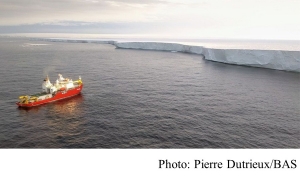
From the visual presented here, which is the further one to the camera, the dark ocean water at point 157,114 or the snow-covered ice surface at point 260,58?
the snow-covered ice surface at point 260,58

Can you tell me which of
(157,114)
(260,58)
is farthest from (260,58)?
(157,114)

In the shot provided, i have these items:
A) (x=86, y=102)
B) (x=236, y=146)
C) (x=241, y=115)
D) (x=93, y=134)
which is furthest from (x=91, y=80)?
(x=236, y=146)

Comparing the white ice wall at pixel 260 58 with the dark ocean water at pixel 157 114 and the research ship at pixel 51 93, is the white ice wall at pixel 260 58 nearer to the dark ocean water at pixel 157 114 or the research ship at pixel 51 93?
the dark ocean water at pixel 157 114

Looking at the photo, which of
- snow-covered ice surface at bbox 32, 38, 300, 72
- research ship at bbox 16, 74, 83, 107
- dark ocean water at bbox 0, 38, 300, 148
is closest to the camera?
dark ocean water at bbox 0, 38, 300, 148

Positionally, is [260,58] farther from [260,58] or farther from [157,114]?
[157,114]

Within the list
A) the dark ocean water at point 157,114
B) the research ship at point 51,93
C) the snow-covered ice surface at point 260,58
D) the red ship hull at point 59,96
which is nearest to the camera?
the dark ocean water at point 157,114

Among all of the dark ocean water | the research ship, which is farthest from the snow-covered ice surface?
the research ship

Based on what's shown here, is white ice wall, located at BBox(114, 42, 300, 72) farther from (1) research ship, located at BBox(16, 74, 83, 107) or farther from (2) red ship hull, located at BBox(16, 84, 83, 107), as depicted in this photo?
(2) red ship hull, located at BBox(16, 84, 83, 107)

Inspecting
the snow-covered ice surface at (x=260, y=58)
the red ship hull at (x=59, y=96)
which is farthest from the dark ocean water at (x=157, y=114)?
the snow-covered ice surface at (x=260, y=58)
